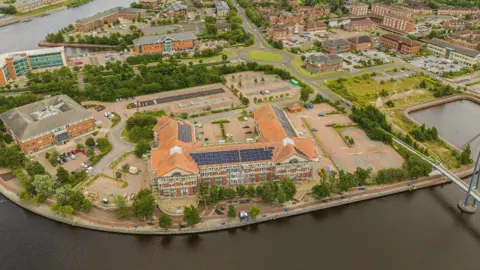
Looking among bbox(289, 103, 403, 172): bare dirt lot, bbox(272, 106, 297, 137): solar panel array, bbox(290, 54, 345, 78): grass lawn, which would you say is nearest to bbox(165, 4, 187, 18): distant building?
bbox(290, 54, 345, 78): grass lawn

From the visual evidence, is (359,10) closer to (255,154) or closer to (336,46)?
(336,46)

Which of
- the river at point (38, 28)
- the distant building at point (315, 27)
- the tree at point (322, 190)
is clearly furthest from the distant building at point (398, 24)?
the river at point (38, 28)

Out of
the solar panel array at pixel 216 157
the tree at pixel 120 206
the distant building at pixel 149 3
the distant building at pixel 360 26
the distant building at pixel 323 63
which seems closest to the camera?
the tree at pixel 120 206

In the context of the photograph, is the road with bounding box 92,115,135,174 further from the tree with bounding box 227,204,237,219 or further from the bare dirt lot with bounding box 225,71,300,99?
the bare dirt lot with bounding box 225,71,300,99

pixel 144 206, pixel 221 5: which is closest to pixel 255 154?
pixel 144 206

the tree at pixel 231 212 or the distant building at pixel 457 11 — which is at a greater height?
the distant building at pixel 457 11

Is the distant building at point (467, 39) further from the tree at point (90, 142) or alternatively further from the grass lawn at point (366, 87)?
the tree at point (90, 142)
